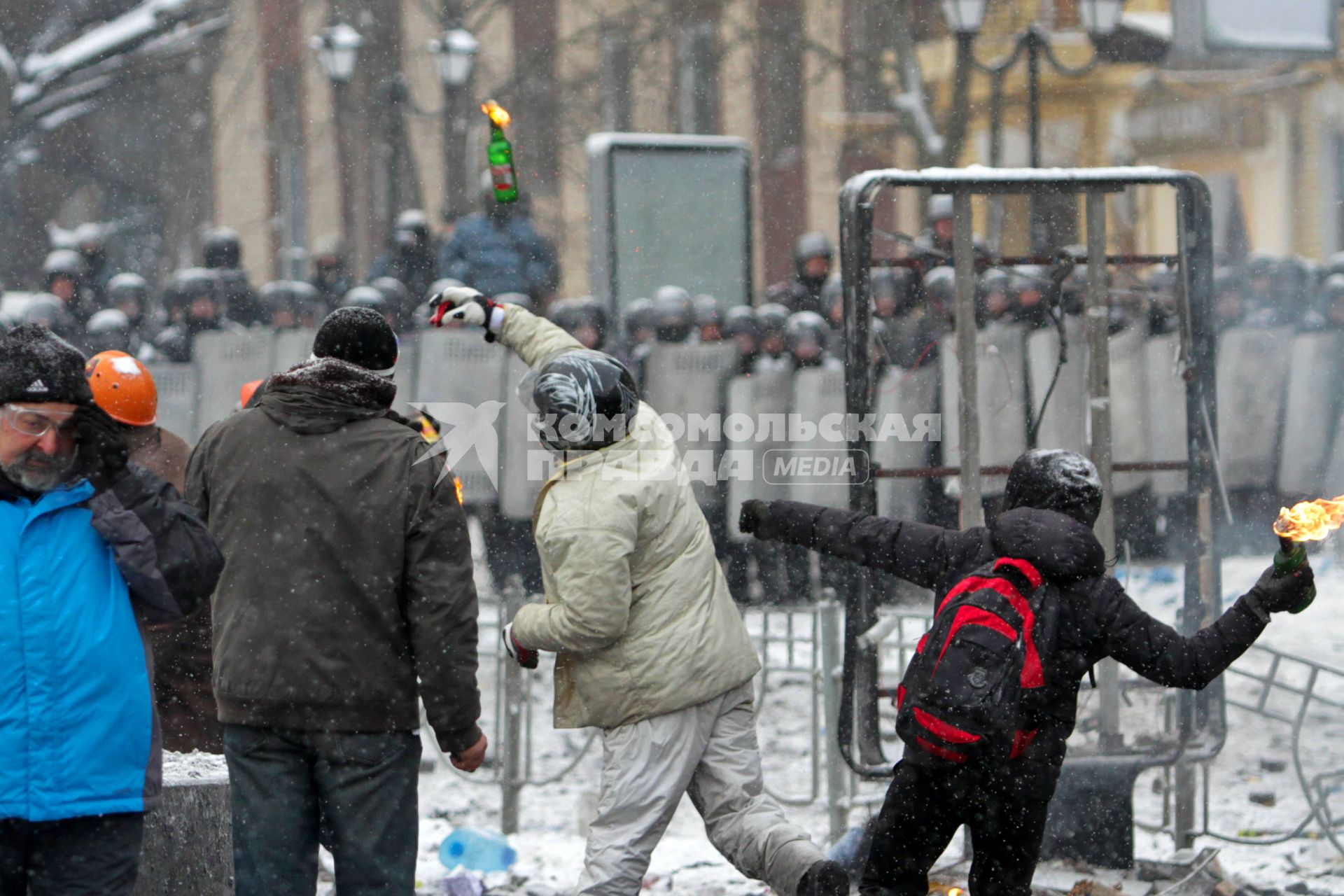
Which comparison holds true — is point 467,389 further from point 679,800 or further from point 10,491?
point 10,491

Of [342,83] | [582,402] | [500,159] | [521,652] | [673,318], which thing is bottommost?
[521,652]

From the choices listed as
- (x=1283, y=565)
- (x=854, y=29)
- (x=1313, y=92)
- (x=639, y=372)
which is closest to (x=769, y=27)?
(x=854, y=29)

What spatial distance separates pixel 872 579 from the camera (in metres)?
5.07

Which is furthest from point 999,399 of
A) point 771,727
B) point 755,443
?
point 771,727

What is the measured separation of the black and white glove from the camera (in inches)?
182

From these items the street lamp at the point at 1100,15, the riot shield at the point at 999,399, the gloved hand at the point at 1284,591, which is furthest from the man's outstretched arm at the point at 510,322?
the street lamp at the point at 1100,15

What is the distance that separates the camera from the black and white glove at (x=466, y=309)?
15.2ft

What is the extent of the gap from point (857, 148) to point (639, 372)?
1176 cm

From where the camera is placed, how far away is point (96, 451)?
3.16m

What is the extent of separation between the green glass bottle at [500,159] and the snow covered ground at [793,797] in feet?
6.42

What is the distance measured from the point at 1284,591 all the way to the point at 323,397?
2269 mm

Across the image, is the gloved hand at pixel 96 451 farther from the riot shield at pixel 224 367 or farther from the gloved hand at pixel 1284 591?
the riot shield at pixel 224 367

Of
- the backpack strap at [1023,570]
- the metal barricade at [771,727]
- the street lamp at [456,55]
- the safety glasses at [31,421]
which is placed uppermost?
the street lamp at [456,55]

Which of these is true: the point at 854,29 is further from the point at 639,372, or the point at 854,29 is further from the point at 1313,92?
the point at 639,372
